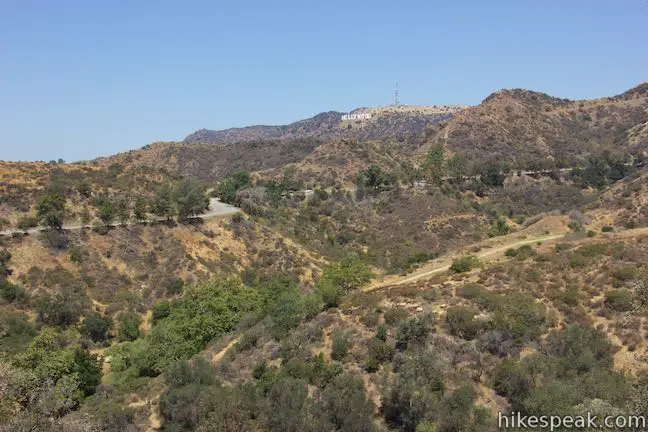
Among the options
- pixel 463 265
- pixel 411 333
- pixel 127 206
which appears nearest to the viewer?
pixel 411 333

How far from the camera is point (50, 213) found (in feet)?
161

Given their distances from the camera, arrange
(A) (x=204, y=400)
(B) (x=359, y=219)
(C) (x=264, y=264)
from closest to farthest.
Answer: (A) (x=204, y=400), (C) (x=264, y=264), (B) (x=359, y=219)

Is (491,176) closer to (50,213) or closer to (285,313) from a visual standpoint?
(285,313)

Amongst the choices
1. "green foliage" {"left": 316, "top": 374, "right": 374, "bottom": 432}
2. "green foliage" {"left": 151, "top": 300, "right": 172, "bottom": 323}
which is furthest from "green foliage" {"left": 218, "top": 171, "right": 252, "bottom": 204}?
"green foliage" {"left": 316, "top": 374, "right": 374, "bottom": 432}

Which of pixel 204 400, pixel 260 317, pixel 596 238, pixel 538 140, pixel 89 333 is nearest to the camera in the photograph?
pixel 204 400

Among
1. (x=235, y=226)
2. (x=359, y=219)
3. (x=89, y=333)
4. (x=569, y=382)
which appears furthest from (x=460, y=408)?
(x=359, y=219)

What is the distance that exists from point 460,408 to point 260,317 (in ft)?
52.3

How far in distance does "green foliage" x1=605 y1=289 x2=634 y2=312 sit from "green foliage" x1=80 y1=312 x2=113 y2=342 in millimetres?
36318

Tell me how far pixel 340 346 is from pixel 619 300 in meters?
14.0

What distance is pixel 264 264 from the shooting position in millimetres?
56312

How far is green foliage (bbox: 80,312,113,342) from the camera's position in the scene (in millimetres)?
38938

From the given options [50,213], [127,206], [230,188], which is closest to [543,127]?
[230,188]

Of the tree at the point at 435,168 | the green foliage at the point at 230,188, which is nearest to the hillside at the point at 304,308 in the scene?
the green foliage at the point at 230,188

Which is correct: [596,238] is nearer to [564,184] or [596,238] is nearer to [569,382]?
[569,382]
